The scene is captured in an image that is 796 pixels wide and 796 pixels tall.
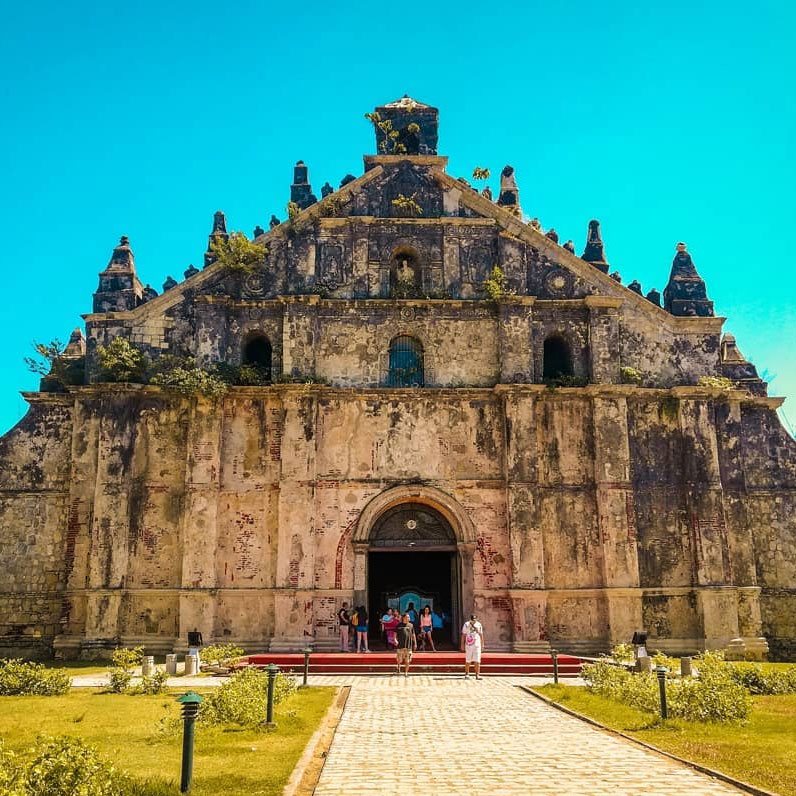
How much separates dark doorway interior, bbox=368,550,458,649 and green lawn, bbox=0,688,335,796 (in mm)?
12066

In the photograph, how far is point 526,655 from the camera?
2503cm

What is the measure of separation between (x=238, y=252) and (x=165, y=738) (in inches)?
741

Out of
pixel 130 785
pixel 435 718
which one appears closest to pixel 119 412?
pixel 435 718

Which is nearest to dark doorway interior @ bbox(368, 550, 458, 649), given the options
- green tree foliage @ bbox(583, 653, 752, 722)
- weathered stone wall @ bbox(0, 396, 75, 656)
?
weathered stone wall @ bbox(0, 396, 75, 656)

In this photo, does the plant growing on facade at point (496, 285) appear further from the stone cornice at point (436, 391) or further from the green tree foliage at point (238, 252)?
the green tree foliage at point (238, 252)

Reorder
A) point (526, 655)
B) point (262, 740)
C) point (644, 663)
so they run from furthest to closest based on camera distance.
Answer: point (526, 655)
point (644, 663)
point (262, 740)

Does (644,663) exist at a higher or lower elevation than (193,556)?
lower

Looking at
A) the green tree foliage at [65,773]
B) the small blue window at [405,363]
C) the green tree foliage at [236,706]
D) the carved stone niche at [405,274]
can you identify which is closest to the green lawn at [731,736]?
the green tree foliage at [236,706]

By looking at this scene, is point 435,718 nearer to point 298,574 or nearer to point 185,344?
point 298,574

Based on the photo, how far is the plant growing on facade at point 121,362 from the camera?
27.7 meters

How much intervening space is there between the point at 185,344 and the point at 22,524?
297 inches

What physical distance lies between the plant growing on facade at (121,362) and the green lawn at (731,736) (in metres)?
16.6

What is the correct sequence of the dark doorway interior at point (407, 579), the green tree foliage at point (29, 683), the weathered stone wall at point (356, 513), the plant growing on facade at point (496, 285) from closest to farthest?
the green tree foliage at point (29, 683) → the weathered stone wall at point (356, 513) → the plant growing on facade at point (496, 285) → the dark doorway interior at point (407, 579)

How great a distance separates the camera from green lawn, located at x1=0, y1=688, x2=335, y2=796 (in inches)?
403
